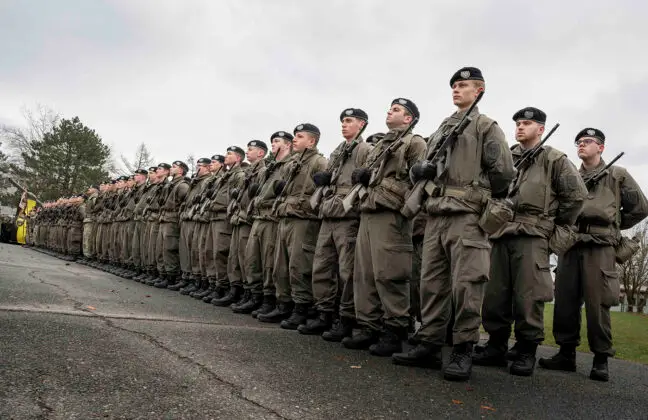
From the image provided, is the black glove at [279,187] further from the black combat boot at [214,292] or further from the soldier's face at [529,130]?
the soldier's face at [529,130]

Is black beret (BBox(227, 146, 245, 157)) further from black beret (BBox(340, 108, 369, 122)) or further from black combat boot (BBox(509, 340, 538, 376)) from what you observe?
black combat boot (BBox(509, 340, 538, 376))

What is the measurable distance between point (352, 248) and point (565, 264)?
7.09 feet

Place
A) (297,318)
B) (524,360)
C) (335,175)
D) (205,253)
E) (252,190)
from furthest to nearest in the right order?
(205,253) < (252,190) < (297,318) < (335,175) < (524,360)

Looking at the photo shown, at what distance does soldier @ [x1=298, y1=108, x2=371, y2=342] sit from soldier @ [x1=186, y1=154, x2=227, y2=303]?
112 inches

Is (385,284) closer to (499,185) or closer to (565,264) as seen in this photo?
(499,185)

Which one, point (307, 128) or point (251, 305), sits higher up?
point (307, 128)

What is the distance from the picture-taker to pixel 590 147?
4.97 meters

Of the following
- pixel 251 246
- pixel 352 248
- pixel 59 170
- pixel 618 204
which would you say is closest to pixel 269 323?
pixel 251 246

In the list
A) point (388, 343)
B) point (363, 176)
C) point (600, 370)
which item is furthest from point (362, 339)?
point (600, 370)

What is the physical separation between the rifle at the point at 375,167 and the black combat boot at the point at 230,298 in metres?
3.09

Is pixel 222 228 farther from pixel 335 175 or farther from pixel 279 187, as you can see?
pixel 335 175

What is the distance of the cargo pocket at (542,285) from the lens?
13.5 ft

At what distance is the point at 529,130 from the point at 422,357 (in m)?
2.45

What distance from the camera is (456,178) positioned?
3809mm
